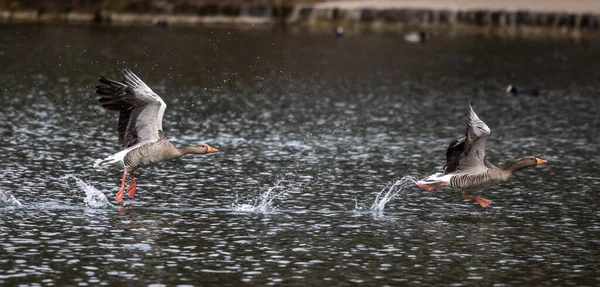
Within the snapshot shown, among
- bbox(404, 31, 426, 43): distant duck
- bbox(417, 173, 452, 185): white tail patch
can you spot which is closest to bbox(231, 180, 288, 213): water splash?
bbox(417, 173, 452, 185): white tail patch

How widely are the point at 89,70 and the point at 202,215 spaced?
27.0 meters

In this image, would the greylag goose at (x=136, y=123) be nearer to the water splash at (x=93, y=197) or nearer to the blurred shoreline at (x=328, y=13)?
the water splash at (x=93, y=197)

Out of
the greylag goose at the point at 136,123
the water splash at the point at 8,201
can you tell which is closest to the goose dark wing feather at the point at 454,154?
the greylag goose at the point at 136,123

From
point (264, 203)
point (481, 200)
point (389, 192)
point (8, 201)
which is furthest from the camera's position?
point (389, 192)

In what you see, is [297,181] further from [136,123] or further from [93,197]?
[93,197]

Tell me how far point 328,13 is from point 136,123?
178ft

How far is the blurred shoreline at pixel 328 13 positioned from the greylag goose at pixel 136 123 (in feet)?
168

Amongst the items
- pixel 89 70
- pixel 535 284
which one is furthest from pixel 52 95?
pixel 535 284

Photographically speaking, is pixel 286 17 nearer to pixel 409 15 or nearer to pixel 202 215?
pixel 409 15

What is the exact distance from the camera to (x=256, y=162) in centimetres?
2434

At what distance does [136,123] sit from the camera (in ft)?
63.4

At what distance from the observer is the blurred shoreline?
6975 cm

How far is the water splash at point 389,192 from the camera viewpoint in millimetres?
19391

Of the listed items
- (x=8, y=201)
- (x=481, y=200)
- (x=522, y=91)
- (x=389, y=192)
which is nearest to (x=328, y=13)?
(x=522, y=91)
